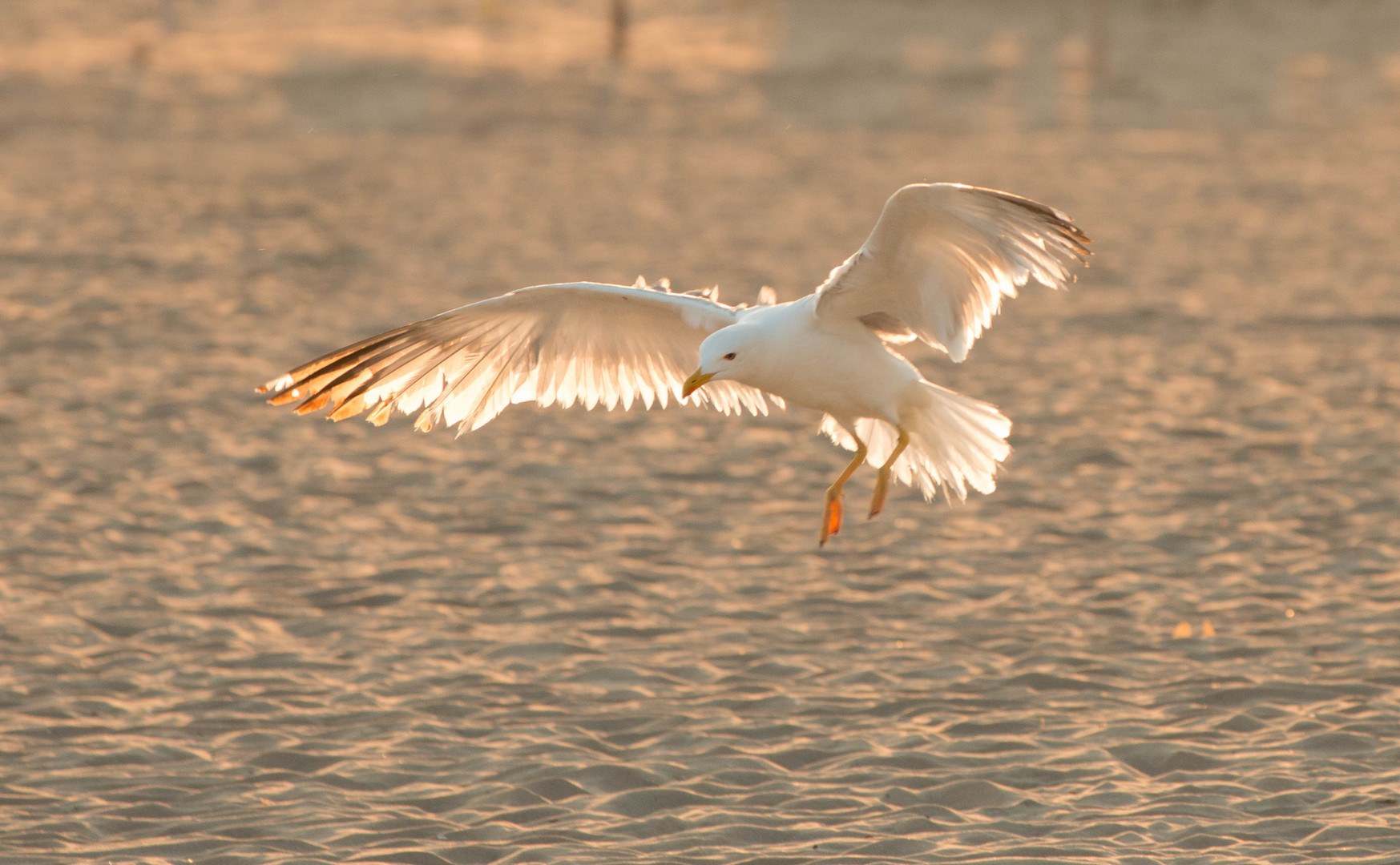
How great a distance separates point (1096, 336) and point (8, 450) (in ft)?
31.4

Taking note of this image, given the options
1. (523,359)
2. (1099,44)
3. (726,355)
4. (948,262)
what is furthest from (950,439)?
(1099,44)

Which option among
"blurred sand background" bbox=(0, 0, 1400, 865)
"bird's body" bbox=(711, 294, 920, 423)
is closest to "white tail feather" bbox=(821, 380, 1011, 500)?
"bird's body" bbox=(711, 294, 920, 423)

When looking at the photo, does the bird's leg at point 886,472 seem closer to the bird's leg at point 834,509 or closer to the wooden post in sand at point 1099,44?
the bird's leg at point 834,509

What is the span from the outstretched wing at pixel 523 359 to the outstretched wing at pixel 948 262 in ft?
2.34

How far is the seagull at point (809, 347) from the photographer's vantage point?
7484mm

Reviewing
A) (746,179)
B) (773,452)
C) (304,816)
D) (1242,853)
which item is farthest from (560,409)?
(746,179)

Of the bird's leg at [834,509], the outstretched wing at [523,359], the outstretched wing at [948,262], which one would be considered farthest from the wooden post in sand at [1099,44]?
the bird's leg at [834,509]

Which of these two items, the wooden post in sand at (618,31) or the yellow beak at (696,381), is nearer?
the yellow beak at (696,381)

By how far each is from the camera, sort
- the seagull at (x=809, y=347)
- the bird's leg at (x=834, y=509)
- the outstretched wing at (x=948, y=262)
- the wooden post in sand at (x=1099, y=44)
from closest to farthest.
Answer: the outstretched wing at (x=948, y=262), the seagull at (x=809, y=347), the bird's leg at (x=834, y=509), the wooden post in sand at (x=1099, y=44)

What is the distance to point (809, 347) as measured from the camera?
7.82 m

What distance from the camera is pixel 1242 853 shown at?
282 inches

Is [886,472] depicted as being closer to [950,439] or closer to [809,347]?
[950,439]

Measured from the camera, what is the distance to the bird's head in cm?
761

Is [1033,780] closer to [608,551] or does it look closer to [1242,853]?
[1242,853]
